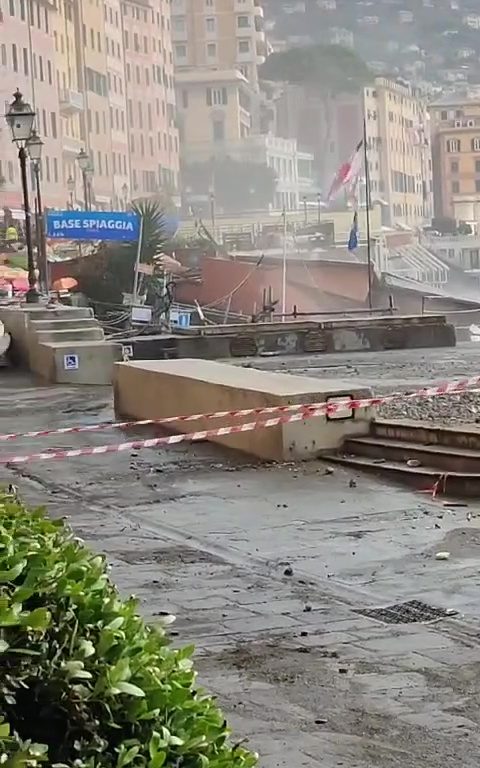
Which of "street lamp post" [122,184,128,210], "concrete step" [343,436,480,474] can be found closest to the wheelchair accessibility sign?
"concrete step" [343,436,480,474]

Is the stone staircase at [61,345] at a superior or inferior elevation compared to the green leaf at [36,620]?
inferior

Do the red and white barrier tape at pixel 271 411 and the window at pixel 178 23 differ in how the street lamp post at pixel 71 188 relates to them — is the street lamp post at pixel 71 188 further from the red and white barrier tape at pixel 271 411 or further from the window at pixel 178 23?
the red and white barrier tape at pixel 271 411

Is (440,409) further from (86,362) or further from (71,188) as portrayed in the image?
(71,188)

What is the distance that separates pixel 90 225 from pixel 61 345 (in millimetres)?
17637

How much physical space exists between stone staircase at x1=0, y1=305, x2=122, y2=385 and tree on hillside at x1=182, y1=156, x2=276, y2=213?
71625mm

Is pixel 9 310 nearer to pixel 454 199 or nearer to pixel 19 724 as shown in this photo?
pixel 19 724

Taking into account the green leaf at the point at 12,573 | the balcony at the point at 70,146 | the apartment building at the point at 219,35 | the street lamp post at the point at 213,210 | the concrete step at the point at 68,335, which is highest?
the apartment building at the point at 219,35

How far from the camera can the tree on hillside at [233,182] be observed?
96.4m

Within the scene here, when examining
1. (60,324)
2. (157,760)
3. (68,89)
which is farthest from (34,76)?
(157,760)

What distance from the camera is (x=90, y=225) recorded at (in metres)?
38.3

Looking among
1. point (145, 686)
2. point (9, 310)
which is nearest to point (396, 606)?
point (145, 686)

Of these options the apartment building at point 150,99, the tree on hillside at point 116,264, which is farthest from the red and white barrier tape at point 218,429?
the apartment building at point 150,99

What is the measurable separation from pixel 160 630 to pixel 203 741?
49 cm

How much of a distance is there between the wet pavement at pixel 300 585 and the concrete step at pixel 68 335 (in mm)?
9779
